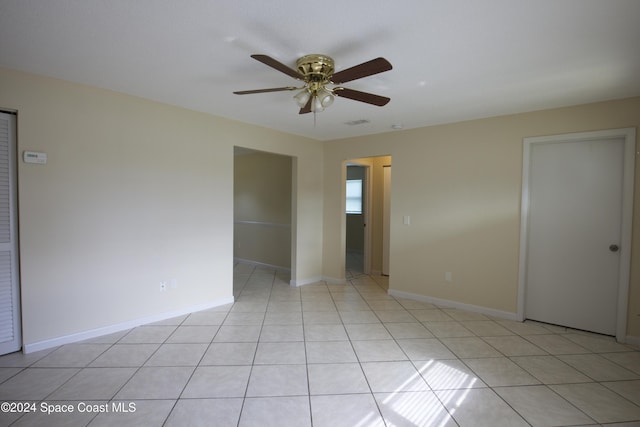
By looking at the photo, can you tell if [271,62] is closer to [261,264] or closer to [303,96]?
[303,96]

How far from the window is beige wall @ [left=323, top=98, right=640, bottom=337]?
2887 millimetres

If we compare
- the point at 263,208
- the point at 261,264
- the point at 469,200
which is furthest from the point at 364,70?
the point at 261,264

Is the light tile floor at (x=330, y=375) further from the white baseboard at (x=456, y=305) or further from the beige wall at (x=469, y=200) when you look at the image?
the beige wall at (x=469, y=200)

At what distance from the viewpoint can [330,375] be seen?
7.71 feet

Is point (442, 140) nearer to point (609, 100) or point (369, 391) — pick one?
point (609, 100)

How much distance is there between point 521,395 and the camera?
2129mm

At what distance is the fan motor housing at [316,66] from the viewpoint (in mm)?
2188

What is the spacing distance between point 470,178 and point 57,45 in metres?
4.20

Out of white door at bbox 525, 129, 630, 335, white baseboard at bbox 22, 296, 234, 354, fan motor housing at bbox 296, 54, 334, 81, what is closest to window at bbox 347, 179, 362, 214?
white door at bbox 525, 129, 630, 335

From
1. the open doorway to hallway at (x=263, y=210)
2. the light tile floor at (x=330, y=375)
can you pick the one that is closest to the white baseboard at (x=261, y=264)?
the open doorway to hallway at (x=263, y=210)

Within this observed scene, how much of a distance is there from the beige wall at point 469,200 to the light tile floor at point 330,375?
0.58 m

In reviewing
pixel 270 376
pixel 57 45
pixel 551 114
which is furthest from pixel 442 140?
pixel 57 45

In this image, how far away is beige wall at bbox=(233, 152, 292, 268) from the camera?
5902mm

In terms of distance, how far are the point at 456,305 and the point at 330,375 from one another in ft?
7.74
